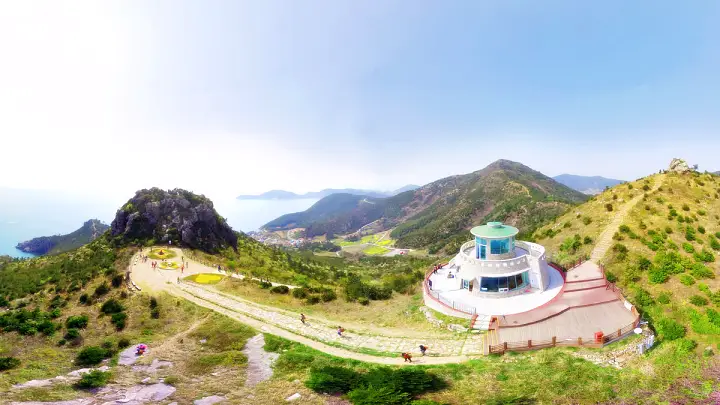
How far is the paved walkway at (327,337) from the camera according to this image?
22734mm

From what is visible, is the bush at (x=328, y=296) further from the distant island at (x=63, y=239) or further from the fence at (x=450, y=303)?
the distant island at (x=63, y=239)

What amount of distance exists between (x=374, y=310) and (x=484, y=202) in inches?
6063

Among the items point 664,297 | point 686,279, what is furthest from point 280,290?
point 686,279

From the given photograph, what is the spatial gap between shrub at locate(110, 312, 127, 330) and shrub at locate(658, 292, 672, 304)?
159 feet

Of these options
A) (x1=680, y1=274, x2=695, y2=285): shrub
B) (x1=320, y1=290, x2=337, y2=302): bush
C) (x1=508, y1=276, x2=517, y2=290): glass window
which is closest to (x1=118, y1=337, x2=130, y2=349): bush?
(x1=320, y1=290, x2=337, y2=302): bush

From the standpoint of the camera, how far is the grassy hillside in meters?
26.5

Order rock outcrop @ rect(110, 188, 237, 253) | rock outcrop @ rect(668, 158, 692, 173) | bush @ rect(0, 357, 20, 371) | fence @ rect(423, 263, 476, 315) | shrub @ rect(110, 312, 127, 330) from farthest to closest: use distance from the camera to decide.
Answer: rock outcrop @ rect(110, 188, 237, 253), rock outcrop @ rect(668, 158, 692, 173), shrub @ rect(110, 312, 127, 330), fence @ rect(423, 263, 476, 315), bush @ rect(0, 357, 20, 371)

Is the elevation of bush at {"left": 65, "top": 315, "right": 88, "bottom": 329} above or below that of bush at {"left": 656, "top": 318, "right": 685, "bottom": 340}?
below

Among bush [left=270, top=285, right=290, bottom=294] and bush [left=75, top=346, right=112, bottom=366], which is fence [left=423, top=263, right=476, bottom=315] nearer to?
bush [left=270, top=285, right=290, bottom=294]

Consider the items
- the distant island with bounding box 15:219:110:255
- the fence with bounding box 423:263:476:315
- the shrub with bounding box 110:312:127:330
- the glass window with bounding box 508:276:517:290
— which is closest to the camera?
the fence with bounding box 423:263:476:315

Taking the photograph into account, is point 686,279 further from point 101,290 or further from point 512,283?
point 101,290

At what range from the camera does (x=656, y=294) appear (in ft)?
96.1

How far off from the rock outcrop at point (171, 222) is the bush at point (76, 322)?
107 feet

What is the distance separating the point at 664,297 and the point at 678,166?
133 feet
